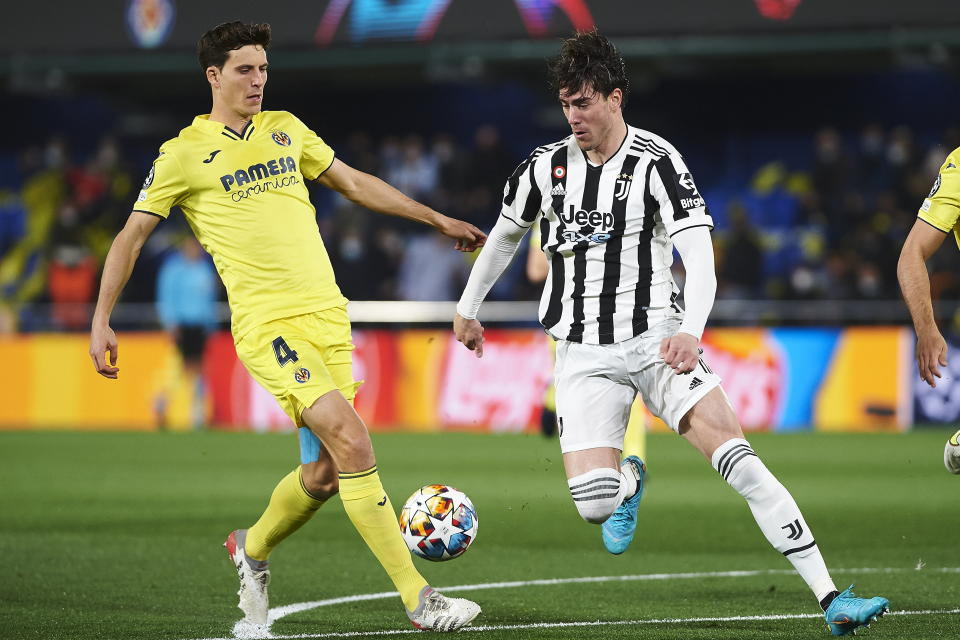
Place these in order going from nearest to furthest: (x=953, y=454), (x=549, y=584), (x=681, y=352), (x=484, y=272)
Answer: (x=681, y=352) < (x=484, y=272) < (x=953, y=454) < (x=549, y=584)

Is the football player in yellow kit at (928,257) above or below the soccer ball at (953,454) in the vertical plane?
above

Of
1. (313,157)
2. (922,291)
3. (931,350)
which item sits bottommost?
(931,350)

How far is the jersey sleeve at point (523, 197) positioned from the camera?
5852mm

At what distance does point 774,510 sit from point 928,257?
1.21 m

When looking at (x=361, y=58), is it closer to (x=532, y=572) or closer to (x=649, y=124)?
Answer: (x=649, y=124)

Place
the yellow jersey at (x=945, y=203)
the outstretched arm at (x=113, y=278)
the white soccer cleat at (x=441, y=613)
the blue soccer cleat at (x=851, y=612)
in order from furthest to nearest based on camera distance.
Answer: the yellow jersey at (x=945, y=203)
the outstretched arm at (x=113, y=278)
the white soccer cleat at (x=441, y=613)
the blue soccer cleat at (x=851, y=612)

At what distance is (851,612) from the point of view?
5.00m

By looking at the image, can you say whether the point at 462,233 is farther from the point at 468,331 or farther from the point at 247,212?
the point at 247,212

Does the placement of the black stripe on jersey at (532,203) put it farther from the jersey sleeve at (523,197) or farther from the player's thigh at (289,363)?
the player's thigh at (289,363)

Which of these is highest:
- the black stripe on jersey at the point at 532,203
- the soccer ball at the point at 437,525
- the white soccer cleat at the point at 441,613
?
the black stripe on jersey at the point at 532,203

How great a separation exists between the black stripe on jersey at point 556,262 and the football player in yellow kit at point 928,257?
1.31m

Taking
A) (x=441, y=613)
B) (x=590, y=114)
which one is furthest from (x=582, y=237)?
(x=441, y=613)

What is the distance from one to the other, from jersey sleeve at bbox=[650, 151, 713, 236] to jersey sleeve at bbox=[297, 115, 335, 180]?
139cm

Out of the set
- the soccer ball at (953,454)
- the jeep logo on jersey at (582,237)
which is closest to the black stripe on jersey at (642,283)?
the jeep logo on jersey at (582,237)
